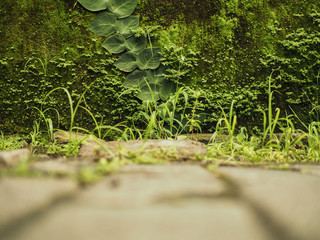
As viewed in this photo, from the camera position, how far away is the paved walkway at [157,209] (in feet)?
1.24

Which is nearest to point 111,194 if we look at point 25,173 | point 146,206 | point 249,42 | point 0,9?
point 146,206

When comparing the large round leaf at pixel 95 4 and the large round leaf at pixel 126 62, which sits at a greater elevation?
the large round leaf at pixel 95 4

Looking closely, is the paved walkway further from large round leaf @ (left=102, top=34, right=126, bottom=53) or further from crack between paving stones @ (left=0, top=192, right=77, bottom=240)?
large round leaf @ (left=102, top=34, right=126, bottom=53)

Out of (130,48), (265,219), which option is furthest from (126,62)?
(265,219)

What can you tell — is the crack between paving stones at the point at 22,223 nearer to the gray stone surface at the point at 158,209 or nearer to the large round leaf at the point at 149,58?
the gray stone surface at the point at 158,209

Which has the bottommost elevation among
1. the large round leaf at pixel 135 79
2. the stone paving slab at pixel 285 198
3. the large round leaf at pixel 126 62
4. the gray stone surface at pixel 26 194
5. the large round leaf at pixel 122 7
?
the stone paving slab at pixel 285 198

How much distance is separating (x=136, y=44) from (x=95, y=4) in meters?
0.51

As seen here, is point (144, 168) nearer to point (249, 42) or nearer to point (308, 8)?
point (249, 42)

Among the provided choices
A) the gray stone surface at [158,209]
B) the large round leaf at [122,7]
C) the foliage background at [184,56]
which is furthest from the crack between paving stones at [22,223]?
the large round leaf at [122,7]

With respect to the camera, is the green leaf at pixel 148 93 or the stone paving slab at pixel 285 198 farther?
the green leaf at pixel 148 93

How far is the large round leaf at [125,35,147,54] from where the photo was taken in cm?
187

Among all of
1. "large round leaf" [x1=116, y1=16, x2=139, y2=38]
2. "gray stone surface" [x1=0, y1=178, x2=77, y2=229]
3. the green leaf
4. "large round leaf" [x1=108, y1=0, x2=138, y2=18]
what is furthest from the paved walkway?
"large round leaf" [x1=108, y1=0, x2=138, y2=18]

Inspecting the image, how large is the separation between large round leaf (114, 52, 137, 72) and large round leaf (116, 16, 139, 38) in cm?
19

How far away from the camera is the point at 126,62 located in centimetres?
187
